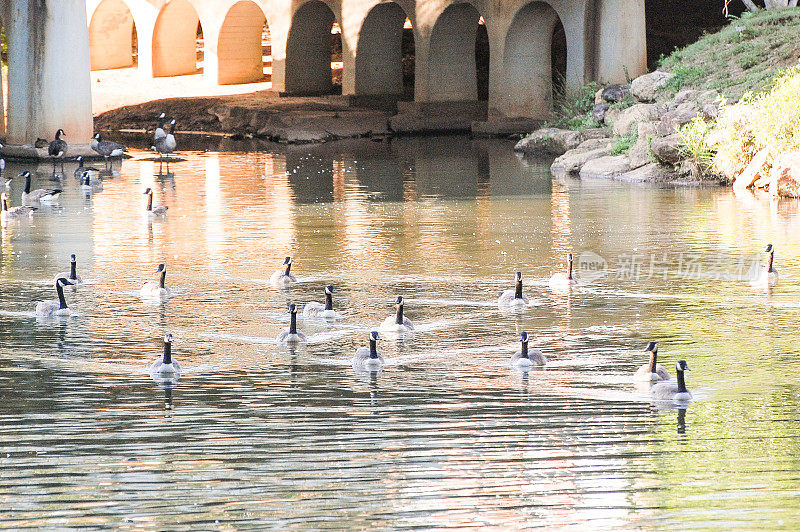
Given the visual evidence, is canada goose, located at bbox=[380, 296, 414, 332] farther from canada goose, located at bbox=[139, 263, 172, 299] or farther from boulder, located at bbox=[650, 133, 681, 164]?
boulder, located at bbox=[650, 133, 681, 164]

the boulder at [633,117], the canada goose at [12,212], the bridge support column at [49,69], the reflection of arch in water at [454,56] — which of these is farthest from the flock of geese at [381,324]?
the reflection of arch in water at [454,56]

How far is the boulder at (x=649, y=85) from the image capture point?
99.3 feet

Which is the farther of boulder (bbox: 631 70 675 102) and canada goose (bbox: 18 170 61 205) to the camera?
boulder (bbox: 631 70 675 102)

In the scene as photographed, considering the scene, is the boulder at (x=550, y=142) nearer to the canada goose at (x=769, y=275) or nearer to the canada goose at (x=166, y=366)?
the canada goose at (x=769, y=275)

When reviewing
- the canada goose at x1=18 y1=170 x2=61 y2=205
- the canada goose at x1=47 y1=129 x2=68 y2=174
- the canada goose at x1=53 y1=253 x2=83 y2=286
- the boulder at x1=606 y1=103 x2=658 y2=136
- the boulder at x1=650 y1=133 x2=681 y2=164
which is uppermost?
the boulder at x1=606 y1=103 x2=658 y2=136

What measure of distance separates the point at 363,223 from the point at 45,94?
45.8ft

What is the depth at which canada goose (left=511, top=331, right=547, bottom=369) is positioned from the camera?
10398mm

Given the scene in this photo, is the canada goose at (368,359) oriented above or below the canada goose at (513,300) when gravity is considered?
below

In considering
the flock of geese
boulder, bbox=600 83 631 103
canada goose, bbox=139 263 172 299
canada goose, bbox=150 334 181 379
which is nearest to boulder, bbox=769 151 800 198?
the flock of geese

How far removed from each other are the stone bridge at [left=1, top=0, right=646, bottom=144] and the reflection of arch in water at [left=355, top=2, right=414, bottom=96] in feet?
0.14

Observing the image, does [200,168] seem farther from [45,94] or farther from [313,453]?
[313,453]

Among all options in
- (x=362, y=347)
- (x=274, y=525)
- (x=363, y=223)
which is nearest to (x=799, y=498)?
(x=274, y=525)

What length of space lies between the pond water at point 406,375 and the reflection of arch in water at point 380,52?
78.6 ft

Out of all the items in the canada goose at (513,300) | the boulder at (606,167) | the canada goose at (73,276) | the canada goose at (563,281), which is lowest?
the canada goose at (513,300)
